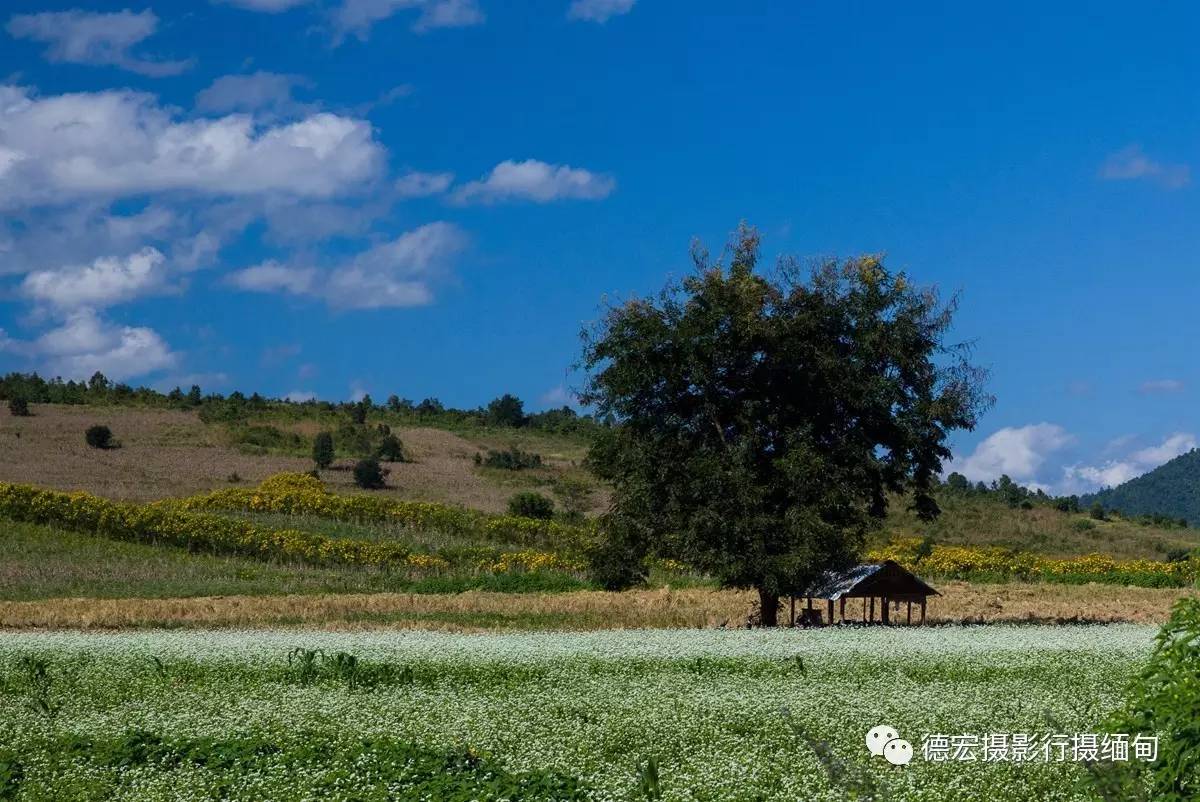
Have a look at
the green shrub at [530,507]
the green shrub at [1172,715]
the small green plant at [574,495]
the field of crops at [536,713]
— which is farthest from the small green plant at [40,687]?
the small green plant at [574,495]

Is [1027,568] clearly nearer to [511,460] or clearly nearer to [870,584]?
[870,584]

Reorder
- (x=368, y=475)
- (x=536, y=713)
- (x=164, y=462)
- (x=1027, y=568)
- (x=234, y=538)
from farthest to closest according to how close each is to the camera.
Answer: (x=164, y=462)
(x=368, y=475)
(x=1027, y=568)
(x=234, y=538)
(x=536, y=713)

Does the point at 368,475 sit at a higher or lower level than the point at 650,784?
higher

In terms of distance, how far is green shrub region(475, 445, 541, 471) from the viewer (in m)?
114

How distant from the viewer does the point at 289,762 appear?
14.7 metres

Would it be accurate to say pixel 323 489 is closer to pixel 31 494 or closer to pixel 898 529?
pixel 31 494

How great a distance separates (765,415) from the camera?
141 ft

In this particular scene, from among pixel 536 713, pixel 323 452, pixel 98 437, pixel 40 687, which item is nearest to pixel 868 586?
pixel 536 713

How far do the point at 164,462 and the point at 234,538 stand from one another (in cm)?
3701

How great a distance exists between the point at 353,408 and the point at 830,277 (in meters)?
98.4

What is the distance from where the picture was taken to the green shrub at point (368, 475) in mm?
98250

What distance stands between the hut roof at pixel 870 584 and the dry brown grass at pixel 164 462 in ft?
165

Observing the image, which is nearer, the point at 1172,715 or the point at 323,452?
the point at 1172,715

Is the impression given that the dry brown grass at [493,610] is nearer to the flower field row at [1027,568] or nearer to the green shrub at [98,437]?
the flower field row at [1027,568]
